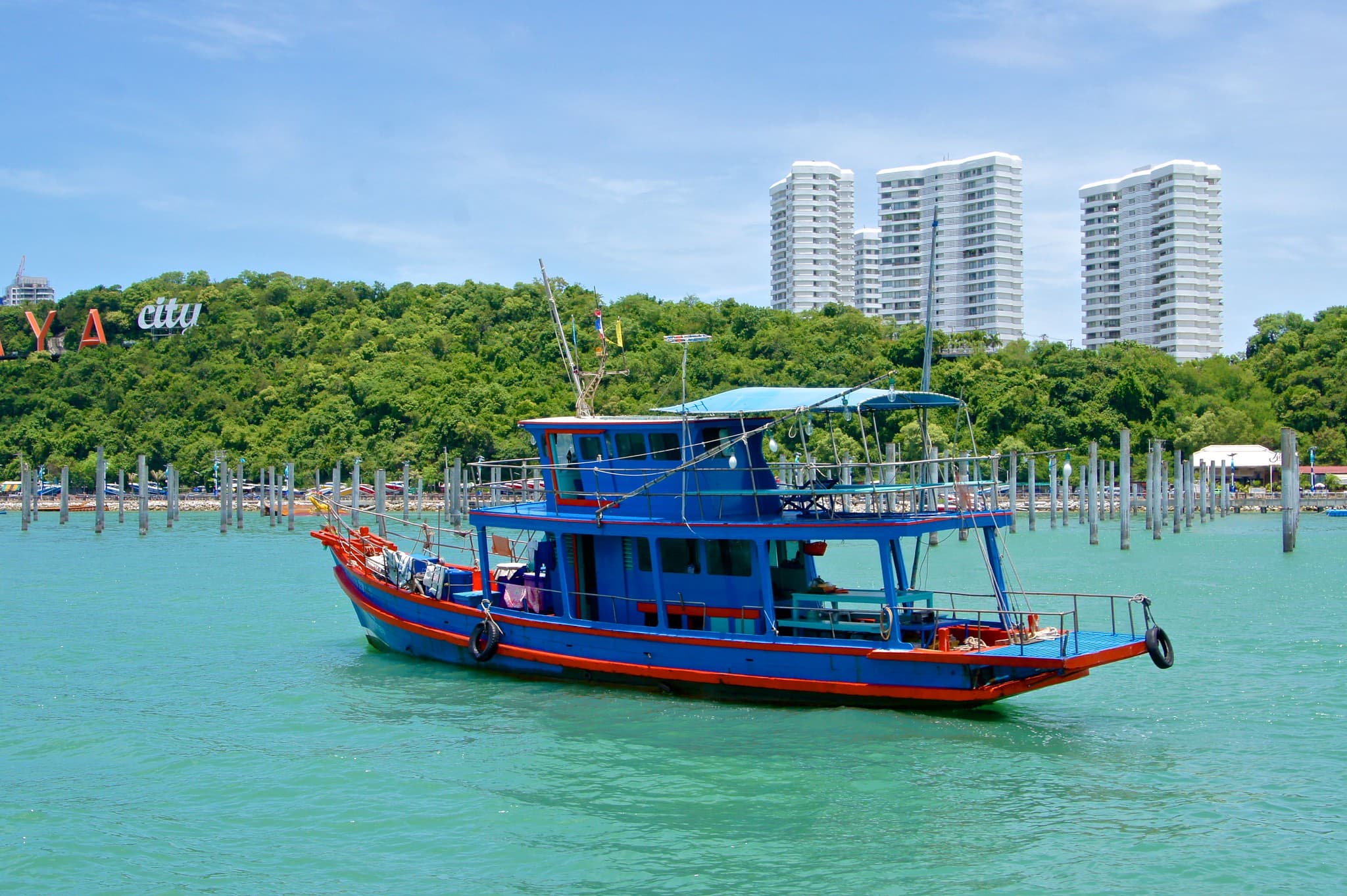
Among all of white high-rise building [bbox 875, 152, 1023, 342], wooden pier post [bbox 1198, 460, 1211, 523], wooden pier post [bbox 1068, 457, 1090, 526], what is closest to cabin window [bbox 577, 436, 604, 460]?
wooden pier post [bbox 1068, 457, 1090, 526]

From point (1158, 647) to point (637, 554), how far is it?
8.00 m

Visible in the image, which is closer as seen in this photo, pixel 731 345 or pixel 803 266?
pixel 731 345

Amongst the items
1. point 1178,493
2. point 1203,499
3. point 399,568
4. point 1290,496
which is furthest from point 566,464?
point 1203,499

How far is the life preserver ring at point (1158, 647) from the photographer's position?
16.1 metres

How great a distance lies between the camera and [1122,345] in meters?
97.4

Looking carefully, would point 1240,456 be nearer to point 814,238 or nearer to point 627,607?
point 627,607

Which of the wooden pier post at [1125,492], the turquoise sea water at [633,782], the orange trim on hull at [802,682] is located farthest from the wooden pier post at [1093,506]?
the orange trim on hull at [802,682]

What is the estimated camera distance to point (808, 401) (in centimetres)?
1805

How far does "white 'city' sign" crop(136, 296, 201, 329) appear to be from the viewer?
10369cm

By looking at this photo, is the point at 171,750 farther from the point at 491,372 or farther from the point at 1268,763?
the point at 491,372

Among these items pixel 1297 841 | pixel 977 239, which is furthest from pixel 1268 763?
pixel 977 239

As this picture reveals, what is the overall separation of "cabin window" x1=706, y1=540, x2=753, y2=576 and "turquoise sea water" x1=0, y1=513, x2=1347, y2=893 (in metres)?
2.09

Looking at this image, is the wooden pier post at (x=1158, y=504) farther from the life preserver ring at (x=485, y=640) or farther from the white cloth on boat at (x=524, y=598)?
the life preserver ring at (x=485, y=640)

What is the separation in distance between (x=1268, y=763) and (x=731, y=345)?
76.5m
